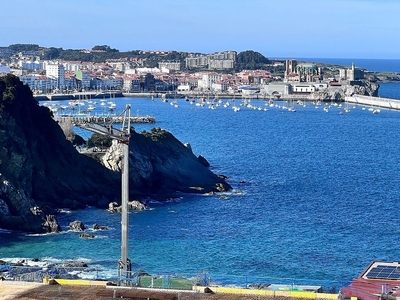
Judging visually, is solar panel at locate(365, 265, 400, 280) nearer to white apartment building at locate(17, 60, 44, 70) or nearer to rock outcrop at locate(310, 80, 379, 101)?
rock outcrop at locate(310, 80, 379, 101)

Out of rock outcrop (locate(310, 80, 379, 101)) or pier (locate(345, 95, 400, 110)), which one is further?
rock outcrop (locate(310, 80, 379, 101))

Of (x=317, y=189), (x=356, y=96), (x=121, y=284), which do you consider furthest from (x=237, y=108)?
(x=121, y=284)

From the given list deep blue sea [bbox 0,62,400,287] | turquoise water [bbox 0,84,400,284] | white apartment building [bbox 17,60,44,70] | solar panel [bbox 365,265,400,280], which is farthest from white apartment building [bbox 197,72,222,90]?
solar panel [bbox 365,265,400,280]

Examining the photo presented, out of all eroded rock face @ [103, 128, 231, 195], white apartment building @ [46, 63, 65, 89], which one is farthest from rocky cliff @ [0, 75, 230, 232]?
white apartment building @ [46, 63, 65, 89]

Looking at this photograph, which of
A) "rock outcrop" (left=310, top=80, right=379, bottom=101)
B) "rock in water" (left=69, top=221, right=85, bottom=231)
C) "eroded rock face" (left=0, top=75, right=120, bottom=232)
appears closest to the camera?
"rock in water" (left=69, top=221, right=85, bottom=231)

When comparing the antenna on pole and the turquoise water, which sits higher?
the antenna on pole

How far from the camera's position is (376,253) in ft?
103

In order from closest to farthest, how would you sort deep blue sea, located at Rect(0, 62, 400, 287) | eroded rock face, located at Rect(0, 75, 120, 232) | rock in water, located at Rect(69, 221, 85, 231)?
deep blue sea, located at Rect(0, 62, 400, 287) < rock in water, located at Rect(69, 221, 85, 231) < eroded rock face, located at Rect(0, 75, 120, 232)

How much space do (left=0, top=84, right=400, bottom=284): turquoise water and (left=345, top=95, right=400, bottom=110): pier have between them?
49927mm

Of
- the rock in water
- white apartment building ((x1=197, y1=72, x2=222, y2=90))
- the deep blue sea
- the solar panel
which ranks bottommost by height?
the deep blue sea

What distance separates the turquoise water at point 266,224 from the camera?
2958 centimetres

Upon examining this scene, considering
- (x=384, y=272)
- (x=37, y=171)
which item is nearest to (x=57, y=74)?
(x=37, y=171)

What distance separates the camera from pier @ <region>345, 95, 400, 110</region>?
116 metres

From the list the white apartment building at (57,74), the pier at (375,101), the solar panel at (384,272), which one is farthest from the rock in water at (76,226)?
the white apartment building at (57,74)
